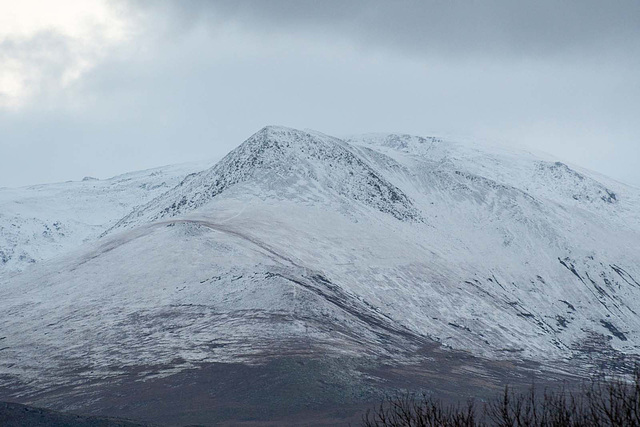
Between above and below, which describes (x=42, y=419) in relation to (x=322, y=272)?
below

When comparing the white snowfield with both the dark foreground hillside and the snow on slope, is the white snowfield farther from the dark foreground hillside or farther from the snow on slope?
the dark foreground hillside

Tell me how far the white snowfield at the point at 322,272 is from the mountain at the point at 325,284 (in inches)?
11.5

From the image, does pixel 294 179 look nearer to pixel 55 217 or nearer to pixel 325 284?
pixel 325 284

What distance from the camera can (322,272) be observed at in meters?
86.4

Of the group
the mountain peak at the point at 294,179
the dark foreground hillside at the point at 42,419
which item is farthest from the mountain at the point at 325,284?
the dark foreground hillside at the point at 42,419

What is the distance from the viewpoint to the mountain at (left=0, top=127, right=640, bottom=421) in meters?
65.2

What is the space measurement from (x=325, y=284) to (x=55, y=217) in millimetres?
105253

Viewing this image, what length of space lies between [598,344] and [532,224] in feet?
117

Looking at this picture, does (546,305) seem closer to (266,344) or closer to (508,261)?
(508,261)

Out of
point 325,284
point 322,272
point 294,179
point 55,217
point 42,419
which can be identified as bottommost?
point 42,419

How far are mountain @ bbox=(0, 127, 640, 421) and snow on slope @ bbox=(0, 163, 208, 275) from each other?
4.49m

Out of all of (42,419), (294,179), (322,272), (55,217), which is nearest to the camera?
(42,419)

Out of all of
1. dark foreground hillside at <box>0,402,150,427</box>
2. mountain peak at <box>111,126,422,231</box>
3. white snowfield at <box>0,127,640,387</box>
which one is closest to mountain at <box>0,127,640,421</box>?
white snowfield at <box>0,127,640,387</box>

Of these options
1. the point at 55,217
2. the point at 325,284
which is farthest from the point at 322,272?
the point at 55,217
